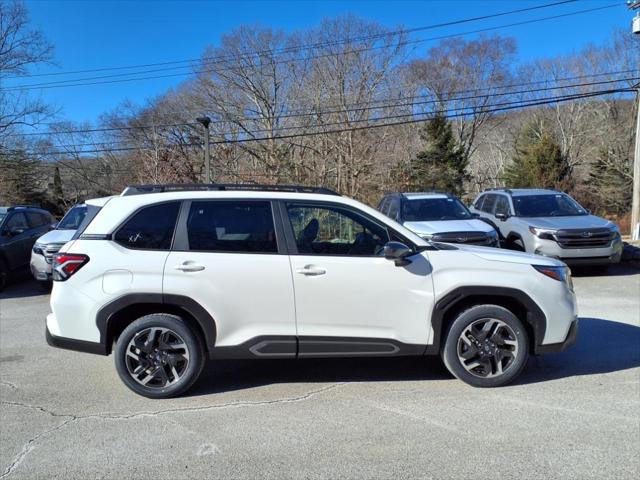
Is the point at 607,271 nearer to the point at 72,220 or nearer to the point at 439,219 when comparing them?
the point at 439,219

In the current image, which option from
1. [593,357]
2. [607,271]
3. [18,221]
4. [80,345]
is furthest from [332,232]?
[18,221]

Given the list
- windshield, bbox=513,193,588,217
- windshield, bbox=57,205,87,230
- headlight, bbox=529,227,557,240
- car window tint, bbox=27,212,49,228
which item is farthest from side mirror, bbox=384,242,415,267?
car window tint, bbox=27,212,49,228

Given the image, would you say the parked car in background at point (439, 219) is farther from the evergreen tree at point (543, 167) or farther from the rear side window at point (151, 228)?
the evergreen tree at point (543, 167)

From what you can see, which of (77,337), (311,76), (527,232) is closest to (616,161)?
(311,76)

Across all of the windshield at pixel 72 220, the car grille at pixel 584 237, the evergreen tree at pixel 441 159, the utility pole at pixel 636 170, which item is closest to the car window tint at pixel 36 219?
the windshield at pixel 72 220

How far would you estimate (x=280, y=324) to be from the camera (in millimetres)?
4180

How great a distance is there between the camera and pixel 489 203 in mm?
12742

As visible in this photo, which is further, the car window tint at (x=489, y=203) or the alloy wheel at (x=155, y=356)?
the car window tint at (x=489, y=203)

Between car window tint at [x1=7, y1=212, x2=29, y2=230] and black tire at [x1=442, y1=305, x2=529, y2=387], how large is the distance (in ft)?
33.7

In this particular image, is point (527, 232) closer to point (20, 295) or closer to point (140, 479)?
point (140, 479)

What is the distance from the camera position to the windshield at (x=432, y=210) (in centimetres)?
1059

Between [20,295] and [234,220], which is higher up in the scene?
[234,220]

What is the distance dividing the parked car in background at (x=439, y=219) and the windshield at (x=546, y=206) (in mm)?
1314

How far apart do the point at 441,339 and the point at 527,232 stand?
6794 mm
